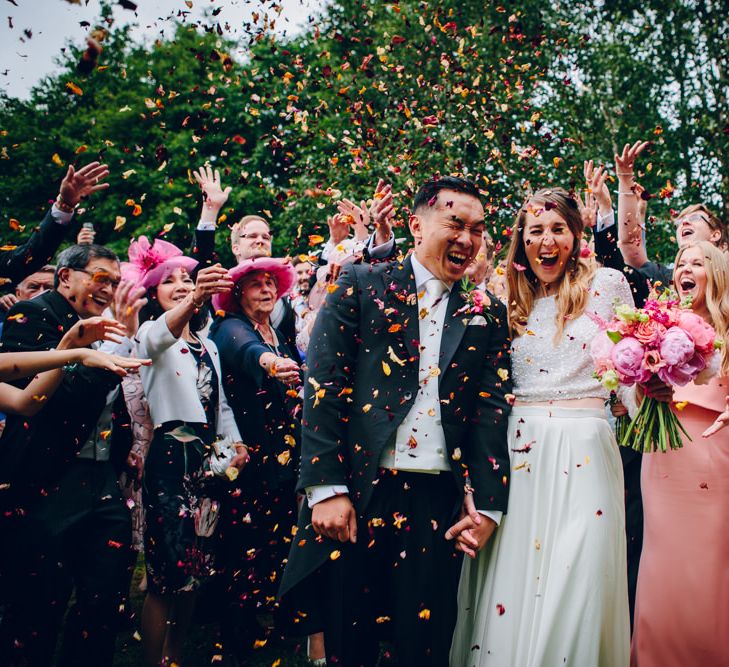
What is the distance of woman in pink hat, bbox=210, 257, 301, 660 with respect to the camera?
4.59m

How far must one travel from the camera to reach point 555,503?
3410mm

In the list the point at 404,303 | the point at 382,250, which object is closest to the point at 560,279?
the point at 404,303

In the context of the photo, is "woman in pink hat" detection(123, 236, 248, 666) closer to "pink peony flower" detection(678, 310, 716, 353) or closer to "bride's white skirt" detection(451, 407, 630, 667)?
"bride's white skirt" detection(451, 407, 630, 667)

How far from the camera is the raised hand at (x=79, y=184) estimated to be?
438 centimetres

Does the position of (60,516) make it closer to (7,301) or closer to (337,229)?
(337,229)

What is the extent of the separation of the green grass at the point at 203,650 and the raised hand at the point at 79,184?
116 inches

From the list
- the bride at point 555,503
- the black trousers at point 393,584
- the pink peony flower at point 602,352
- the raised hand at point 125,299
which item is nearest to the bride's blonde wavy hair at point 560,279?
the bride at point 555,503

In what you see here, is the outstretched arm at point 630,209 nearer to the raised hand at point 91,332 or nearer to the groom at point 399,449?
the groom at point 399,449

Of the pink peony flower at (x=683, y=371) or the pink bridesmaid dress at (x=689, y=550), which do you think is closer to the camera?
the pink peony flower at (x=683, y=371)

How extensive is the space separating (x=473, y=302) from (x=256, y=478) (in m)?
2.08

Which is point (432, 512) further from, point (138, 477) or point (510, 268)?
point (138, 477)

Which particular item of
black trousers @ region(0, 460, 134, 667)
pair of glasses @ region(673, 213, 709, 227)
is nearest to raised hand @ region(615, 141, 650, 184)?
pair of glasses @ region(673, 213, 709, 227)

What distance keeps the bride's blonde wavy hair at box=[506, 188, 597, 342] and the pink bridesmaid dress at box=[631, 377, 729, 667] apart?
3.28ft

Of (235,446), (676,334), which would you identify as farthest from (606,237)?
(235,446)
